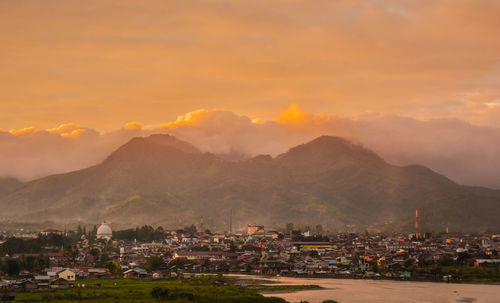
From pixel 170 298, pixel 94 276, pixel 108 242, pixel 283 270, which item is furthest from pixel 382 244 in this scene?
pixel 170 298

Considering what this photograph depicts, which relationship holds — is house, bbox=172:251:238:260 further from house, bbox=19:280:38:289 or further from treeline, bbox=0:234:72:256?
house, bbox=19:280:38:289

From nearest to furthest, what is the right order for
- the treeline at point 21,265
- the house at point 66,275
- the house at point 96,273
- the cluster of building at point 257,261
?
1. the house at point 66,275
2. the treeline at point 21,265
3. the house at point 96,273
4. the cluster of building at point 257,261

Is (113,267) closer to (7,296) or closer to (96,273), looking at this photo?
(96,273)

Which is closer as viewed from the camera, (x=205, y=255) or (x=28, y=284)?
(x=28, y=284)

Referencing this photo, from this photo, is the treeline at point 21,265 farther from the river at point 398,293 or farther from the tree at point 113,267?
the river at point 398,293

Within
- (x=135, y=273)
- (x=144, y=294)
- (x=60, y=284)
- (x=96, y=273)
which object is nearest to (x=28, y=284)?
(x=60, y=284)

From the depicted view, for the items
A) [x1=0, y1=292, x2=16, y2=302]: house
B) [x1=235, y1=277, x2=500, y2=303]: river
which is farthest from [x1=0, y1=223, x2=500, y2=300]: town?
[x1=235, y1=277, x2=500, y2=303]: river

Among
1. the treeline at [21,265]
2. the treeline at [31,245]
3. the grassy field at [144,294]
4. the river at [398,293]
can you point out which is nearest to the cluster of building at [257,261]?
the treeline at [21,265]

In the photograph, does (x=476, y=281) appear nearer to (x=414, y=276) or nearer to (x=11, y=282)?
(x=414, y=276)
